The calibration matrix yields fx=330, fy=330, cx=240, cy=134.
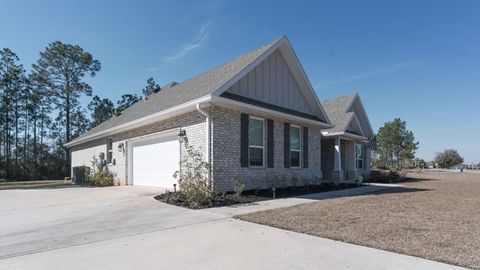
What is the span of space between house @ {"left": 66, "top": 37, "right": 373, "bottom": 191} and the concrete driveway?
12.4 ft

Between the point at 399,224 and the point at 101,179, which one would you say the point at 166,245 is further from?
the point at 101,179

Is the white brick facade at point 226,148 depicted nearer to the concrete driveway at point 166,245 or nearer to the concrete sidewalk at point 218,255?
the concrete driveway at point 166,245

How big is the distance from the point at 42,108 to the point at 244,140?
115 ft

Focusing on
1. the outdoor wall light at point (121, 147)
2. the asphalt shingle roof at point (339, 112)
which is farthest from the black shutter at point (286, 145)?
the outdoor wall light at point (121, 147)

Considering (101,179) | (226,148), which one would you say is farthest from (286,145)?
(101,179)

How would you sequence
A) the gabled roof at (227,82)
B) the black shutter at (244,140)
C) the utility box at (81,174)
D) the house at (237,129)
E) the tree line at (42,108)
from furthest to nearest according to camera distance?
the tree line at (42,108) < the utility box at (81,174) < the black shutter at (244,140) < the gabled roof at (227,82) < the house at (237,129)

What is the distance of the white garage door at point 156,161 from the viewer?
509 inches

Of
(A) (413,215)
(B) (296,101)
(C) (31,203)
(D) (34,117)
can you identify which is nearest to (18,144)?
(D) (34,117)

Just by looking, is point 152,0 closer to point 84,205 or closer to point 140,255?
point 84,205

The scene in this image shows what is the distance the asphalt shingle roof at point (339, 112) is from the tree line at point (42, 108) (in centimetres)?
1955

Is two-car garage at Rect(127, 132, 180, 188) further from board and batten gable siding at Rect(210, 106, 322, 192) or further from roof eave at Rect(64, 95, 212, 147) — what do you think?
board and batten gable siding at Rect(210, 106, 322, 192)

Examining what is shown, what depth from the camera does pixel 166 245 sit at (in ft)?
17.2

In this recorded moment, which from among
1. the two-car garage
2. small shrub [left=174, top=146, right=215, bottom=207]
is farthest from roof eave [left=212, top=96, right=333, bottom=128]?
the two-car garage

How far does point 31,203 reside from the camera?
10.5m
